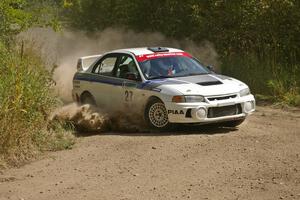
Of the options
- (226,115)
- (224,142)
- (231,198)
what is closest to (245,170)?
(231,198)

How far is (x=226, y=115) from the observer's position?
36.5 feet

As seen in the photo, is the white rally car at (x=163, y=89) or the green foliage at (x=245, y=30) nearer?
the white rally car at (x=163, y=89)

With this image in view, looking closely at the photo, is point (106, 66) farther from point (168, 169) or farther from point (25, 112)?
point (168, 169)

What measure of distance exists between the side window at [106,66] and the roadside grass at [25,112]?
1.96 m

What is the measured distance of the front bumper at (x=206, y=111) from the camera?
35.7ft

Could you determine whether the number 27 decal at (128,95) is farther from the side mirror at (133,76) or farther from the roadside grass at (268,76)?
the roadside grass at (268,76)

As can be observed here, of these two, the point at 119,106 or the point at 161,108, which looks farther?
the point at 119,106

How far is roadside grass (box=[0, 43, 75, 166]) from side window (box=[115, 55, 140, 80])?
1657mm

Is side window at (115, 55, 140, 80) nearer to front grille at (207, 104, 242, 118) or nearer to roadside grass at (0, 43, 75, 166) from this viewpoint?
roadside grass at (0, 43, 75, 166)

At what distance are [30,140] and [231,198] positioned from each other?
154 inches

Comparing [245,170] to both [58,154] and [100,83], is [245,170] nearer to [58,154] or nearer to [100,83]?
[58,154]

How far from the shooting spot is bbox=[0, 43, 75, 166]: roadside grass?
364 inches

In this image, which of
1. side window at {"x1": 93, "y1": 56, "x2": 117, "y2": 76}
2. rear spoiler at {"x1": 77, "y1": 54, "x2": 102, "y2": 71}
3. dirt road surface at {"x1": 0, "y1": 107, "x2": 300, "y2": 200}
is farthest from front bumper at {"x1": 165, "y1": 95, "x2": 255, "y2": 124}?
rear spoiler at {"x1": 77, "y1": 54, "x2": 102, "y2": 71}

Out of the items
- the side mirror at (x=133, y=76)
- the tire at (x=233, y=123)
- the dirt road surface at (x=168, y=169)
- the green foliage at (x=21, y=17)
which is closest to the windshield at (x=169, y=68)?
the side mirror at (x=133, y=76)
